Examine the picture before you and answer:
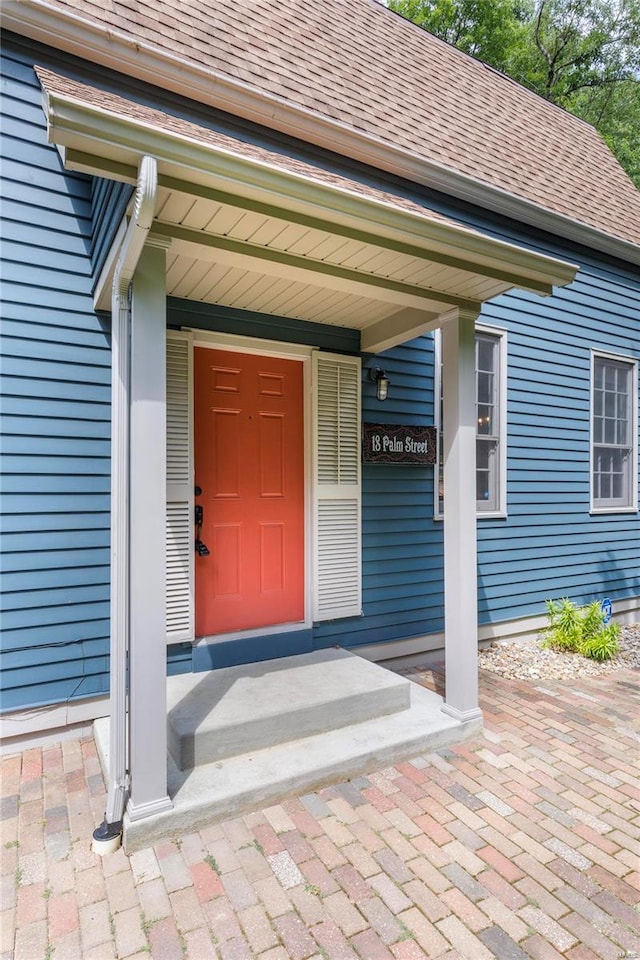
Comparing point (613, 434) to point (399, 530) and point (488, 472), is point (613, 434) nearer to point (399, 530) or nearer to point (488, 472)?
point (488, 472)

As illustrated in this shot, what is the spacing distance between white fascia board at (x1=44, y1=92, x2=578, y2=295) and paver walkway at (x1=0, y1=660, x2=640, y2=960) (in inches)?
98.4

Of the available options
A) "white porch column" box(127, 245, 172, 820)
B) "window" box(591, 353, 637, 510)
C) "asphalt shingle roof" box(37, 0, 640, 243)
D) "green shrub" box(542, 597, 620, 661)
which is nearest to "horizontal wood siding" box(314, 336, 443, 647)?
"green shrub" box(542, 597, 620, 661)

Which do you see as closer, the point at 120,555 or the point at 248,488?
the point at 120,555

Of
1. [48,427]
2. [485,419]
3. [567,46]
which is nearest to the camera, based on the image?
[48,427]

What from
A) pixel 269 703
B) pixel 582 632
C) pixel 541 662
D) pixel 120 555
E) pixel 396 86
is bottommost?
pixel 541 662

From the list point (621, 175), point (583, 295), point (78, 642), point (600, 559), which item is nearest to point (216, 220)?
point (78, 642)

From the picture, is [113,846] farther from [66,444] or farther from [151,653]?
[66,444]

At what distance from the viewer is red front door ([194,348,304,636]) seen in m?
3.35

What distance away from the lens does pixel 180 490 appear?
3.17 metres

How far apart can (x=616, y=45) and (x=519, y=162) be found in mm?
9667

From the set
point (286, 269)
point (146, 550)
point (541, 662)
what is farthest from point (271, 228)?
point (541, 662)

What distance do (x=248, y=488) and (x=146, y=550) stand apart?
1.45 m

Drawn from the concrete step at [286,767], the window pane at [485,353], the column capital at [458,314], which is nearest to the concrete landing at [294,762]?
the concrete step at [286,767]

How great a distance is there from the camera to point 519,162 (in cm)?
494
